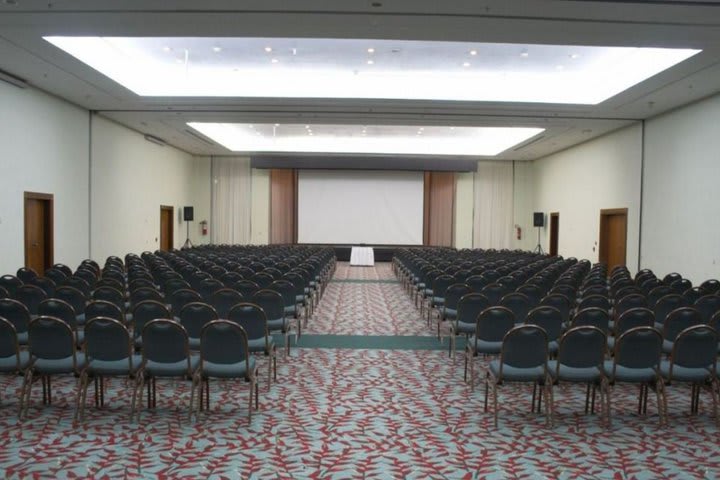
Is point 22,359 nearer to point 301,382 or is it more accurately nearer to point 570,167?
point 301,382

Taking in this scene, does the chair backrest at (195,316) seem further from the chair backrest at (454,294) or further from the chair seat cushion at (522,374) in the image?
the chair backrest at (454,294)

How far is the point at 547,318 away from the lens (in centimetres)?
628

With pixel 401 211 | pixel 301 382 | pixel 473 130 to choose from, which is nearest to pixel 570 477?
pixel 301 382

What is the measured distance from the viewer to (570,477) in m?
4.13

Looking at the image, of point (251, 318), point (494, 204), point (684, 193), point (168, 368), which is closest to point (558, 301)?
point (251, 318)

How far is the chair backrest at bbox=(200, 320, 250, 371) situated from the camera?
5184mm

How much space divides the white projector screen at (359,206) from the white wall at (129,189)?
5.89m

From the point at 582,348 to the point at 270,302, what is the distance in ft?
13.1

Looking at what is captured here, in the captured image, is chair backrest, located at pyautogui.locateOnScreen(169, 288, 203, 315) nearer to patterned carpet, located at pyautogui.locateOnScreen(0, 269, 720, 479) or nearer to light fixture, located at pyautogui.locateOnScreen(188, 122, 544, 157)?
patterned carpet, located at pyautogui.locateOnScreen(0, 269, 720, 479)

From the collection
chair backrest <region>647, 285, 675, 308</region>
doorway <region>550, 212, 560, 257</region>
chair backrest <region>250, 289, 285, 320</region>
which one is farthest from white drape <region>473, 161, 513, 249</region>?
chair backrest <region>250, 289, 285, 320</region>

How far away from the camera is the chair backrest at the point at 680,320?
20.4 ft

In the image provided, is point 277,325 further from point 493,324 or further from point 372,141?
point 372,141

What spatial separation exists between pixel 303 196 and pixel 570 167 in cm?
1200

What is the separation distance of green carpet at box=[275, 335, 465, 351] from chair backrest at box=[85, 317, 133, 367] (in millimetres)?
3467
